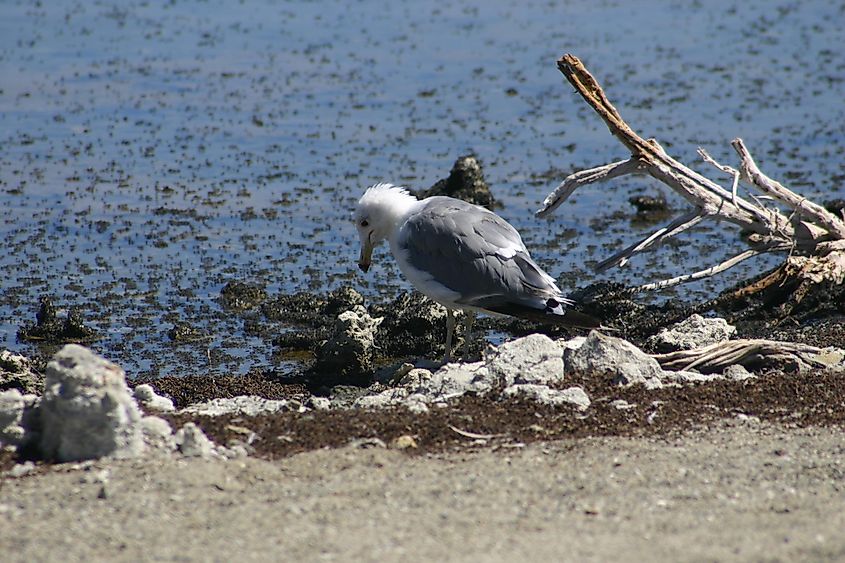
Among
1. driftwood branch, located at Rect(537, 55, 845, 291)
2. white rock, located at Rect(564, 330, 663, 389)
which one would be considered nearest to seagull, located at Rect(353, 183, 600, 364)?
white rock, located at Rect(564, 330, 663, 389)

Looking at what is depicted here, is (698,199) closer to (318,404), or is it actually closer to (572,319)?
(572,319)

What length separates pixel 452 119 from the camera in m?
16.4

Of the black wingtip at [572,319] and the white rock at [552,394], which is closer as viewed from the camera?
the white rock at [552,394]

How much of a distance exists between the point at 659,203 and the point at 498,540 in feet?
30.3

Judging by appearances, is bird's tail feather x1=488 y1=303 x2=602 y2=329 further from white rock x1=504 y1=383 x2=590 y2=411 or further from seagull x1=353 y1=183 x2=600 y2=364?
white rock x1=504 y1=383 x2=590 y2=411

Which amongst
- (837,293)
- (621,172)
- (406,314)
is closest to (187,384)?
(406,314)

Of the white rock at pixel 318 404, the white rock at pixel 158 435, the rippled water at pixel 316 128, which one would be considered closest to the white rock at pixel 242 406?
the white rock at pixel 318 404

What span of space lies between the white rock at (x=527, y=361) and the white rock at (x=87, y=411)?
2.27 meters

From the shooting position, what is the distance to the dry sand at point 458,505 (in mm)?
4832

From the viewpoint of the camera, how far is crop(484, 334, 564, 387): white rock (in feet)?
23.6

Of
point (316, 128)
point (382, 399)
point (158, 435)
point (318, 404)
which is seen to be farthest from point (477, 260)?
point (316, 128)

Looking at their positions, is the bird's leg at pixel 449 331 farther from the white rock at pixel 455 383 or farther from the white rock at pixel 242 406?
the white rock at pixel 242 406

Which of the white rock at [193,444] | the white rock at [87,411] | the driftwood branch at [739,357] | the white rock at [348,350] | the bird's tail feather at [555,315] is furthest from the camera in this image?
the white rock at [348,350]

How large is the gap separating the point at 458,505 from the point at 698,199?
5216 mm
